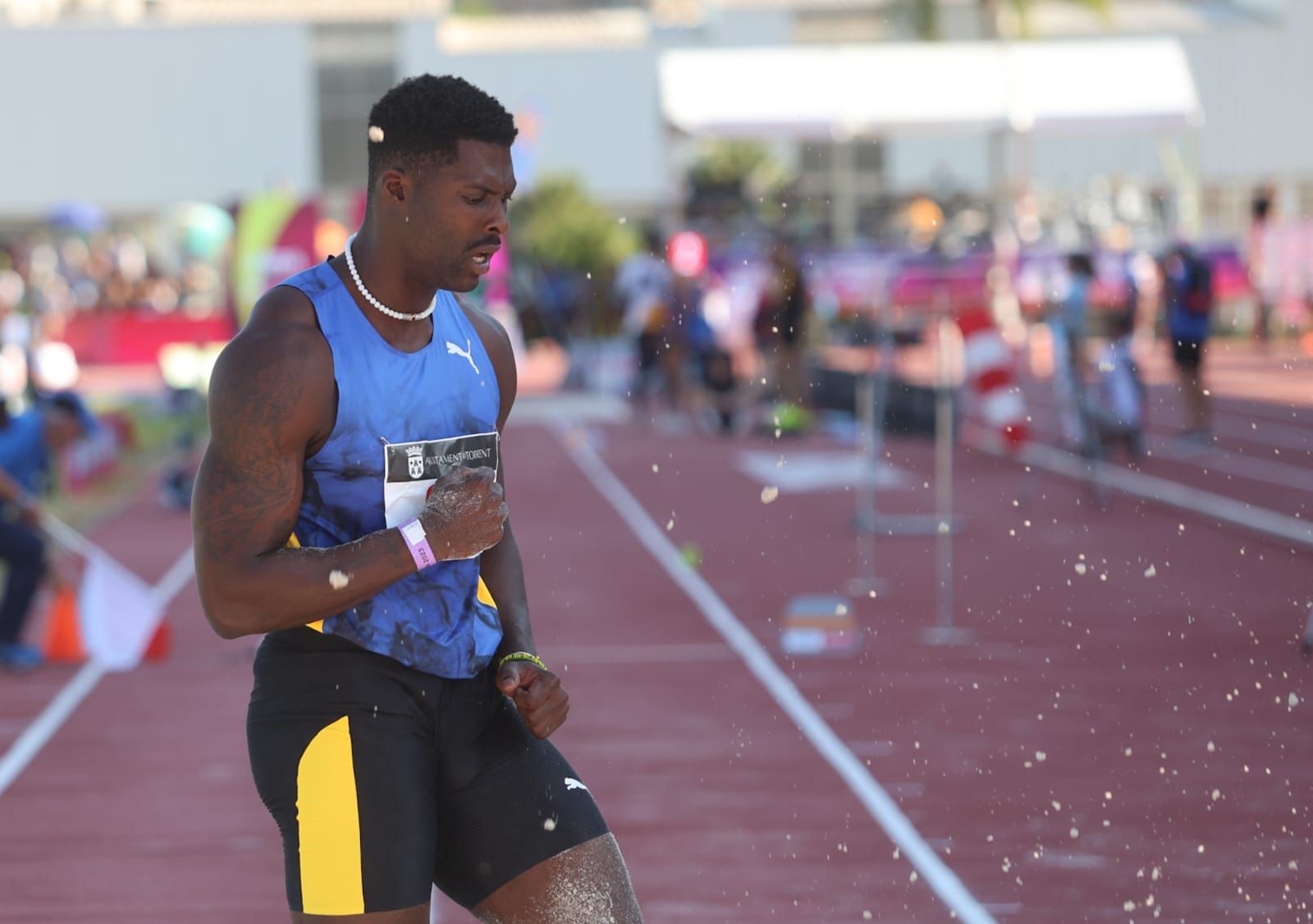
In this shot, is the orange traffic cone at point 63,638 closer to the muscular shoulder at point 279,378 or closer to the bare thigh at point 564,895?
the bare thigh at point 564,895

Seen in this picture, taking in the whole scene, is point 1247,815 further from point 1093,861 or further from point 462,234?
point 462,234

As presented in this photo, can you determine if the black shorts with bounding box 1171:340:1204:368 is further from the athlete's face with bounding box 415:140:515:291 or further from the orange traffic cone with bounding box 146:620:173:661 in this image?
the athlete's face with bounding box 415:140:515:291

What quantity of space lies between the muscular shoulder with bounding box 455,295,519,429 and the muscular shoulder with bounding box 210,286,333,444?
16.5 inches

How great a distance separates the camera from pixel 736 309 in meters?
30.4

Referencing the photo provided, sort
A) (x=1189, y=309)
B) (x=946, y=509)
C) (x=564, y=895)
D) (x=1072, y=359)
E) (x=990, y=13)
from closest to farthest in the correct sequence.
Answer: (x=564, y=895) → (x=946, y=509) → (x=1072, y=359) → (x=1189, y=309) → (x=990, y=13)

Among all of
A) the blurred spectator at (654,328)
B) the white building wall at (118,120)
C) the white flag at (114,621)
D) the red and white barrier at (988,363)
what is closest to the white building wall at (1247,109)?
the white building wall at (118,120)

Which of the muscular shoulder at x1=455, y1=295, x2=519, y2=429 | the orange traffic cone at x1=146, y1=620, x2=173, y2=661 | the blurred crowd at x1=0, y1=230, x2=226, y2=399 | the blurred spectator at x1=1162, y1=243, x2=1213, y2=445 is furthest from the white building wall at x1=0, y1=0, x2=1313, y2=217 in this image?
the muscular shoulder at x1=455, y1=295, x2=519, y2=429

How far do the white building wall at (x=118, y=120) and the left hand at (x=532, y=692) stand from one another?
203ft

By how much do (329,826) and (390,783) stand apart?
0.11m

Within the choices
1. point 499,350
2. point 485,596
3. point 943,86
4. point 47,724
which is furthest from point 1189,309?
point 485,596

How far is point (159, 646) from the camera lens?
10.0m

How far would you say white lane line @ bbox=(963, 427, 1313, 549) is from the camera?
44.8ft

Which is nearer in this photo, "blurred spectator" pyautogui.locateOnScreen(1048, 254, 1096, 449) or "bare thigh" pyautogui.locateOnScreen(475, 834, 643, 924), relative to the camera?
"bare thigh" pyautogui.locateOnScreen(475, 834, 643, 924)

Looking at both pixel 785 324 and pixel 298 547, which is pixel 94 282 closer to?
pixel 785 324
